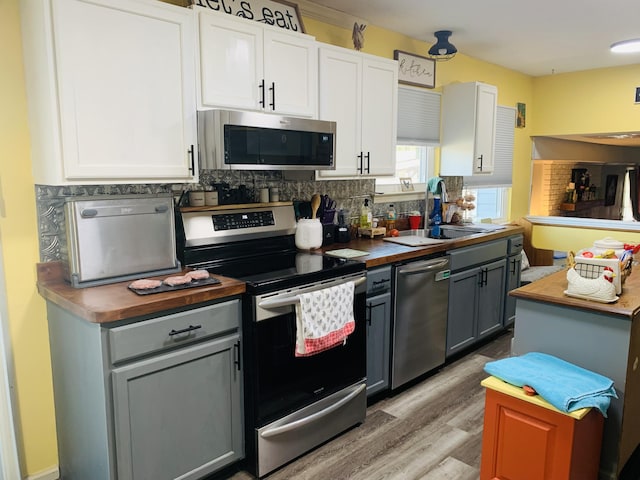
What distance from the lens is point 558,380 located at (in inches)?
75.9

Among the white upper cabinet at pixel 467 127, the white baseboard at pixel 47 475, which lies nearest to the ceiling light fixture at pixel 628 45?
the white upper cabinet at pixel 467 127

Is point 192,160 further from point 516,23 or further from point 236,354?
point 516,23

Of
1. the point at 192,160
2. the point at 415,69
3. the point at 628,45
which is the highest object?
the point at 628,45

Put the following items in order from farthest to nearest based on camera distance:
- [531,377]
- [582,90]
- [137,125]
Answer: [582,90], [137,125], [531,377]

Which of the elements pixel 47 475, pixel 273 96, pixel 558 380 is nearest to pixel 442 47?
pixel 273 96

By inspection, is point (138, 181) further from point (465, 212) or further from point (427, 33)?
point (465, 212)

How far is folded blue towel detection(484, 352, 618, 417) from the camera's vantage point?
5.94 ft

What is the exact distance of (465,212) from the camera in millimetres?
4648

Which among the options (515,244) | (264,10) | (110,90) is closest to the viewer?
(110,90)

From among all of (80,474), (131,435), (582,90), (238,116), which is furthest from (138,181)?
(582,90)

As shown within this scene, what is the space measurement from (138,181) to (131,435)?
1.04 meters

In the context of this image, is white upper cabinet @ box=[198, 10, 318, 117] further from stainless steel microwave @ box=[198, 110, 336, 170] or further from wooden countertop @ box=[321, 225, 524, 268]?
wooden countertop @ box=[321, 225, 524, 268]

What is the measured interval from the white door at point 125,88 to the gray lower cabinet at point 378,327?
1.19m

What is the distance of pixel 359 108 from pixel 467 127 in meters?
1.45
